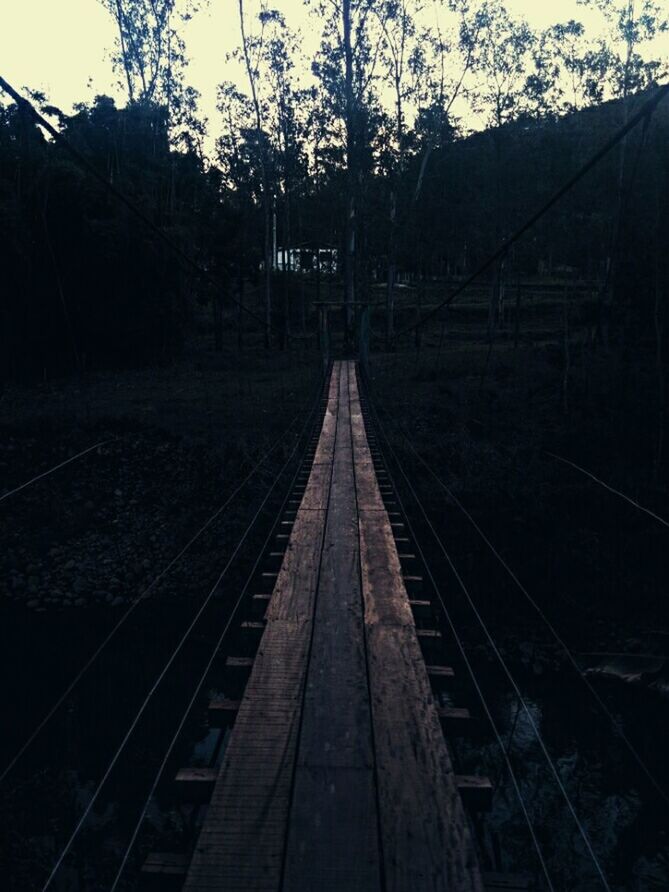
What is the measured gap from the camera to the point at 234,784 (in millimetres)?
2207

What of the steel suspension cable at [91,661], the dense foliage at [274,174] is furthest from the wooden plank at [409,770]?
the dense foliage at [274,174]

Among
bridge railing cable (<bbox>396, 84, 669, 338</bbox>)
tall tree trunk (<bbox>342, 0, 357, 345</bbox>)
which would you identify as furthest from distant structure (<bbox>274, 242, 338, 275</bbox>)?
bridge railing cable (<bbox>396, 84, 669, 338</bbox>)

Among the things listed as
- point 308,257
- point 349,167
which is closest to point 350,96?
point 349,167

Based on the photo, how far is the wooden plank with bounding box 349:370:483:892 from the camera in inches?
72.7

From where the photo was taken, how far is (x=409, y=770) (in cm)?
227

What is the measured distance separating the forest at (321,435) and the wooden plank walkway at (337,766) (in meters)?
0.13

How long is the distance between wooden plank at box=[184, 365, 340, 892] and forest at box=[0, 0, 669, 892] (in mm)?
139

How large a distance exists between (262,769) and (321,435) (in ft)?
26.0

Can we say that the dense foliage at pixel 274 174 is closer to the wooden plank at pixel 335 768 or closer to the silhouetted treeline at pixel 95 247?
the silhouetted treeline at pixel 95 247

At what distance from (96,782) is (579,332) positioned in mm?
26235

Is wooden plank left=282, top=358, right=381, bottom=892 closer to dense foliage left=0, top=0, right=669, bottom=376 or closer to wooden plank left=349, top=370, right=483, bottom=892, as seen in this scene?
wooden plank left=349, top=370, right=483, bottom=892

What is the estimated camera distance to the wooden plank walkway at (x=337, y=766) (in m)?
1.85

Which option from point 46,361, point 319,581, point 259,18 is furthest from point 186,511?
point 259,18

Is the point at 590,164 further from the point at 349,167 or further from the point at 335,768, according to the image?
the point at 349,167
